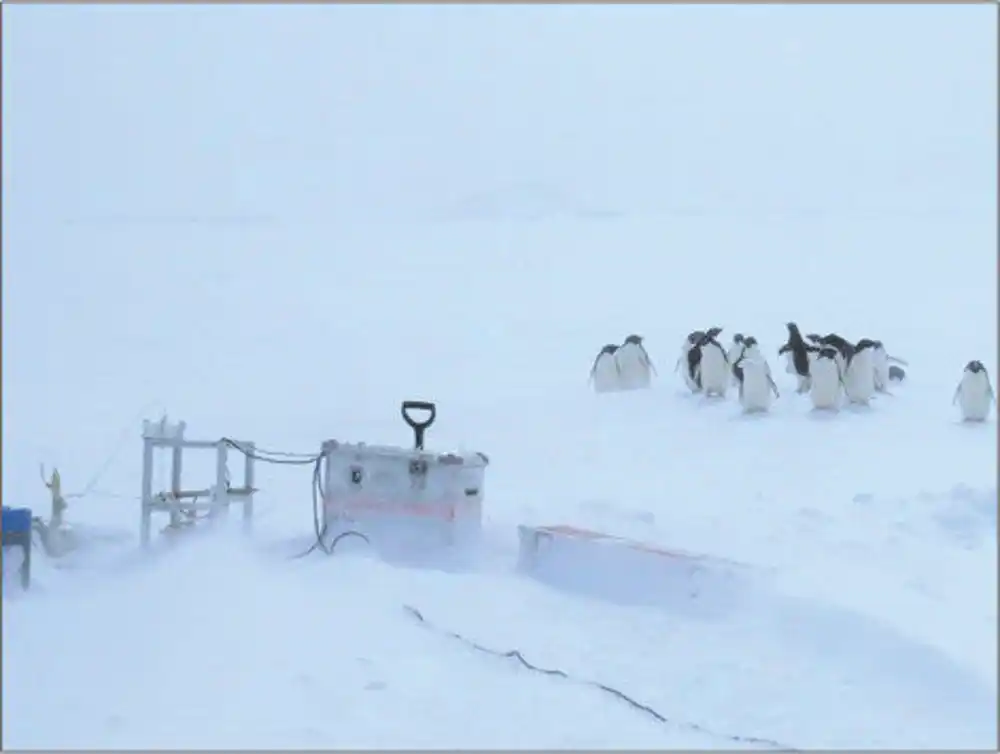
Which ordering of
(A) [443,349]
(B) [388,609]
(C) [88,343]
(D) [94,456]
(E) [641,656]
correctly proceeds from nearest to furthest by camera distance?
(E) [641,656]
(B) [388,609]
(D) [94,456]
(A) [443,349]
(C) [88,343]

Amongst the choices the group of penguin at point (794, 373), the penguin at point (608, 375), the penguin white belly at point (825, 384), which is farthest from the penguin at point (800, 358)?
the penguin at point (608, 375)

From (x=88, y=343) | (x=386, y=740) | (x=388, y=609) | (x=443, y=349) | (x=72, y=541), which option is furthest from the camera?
(x=88, y=343)

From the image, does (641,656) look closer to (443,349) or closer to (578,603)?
(578,603)

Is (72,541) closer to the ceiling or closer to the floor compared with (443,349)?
closer to the floor

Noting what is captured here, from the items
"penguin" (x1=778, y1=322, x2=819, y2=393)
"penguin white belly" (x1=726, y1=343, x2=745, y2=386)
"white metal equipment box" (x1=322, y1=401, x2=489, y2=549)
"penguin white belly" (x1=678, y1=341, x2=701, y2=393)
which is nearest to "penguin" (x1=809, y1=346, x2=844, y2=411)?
"penguin" (x1=778, y1=322, x2=819, y2=393)

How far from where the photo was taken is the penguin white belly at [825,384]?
1229 centimetres

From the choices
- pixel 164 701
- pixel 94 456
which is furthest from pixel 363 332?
pixel 164 701

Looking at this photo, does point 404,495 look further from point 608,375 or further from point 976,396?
point 608,375

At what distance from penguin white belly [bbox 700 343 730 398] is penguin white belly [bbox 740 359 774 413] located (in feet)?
3.20

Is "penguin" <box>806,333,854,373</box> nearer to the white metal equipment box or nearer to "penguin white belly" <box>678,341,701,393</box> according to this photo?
"penguin white belly" <box>678,341,701,393</box>

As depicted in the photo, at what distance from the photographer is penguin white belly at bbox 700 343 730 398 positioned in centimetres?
1354

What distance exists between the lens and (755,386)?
12414 millimetres

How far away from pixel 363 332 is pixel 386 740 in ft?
71.1

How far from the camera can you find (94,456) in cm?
1392
